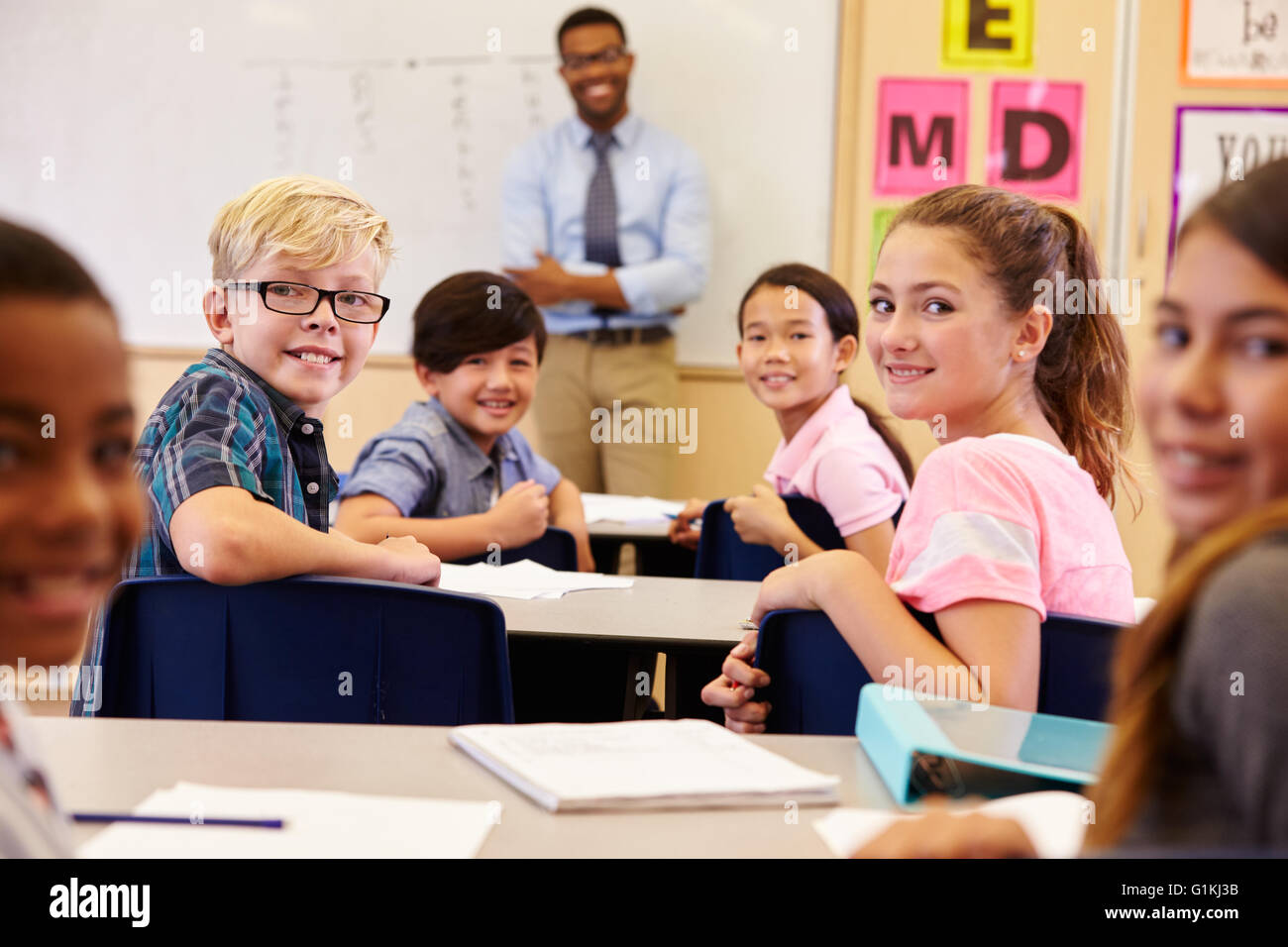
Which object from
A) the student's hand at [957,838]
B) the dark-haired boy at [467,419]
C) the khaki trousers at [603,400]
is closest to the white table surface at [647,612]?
the dark-haired boy at [467,419]

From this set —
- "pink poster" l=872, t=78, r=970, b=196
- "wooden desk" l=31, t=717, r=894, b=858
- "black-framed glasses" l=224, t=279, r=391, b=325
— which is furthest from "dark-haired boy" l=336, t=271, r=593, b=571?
"pink poster" l=872, t=78, r=970, b=196

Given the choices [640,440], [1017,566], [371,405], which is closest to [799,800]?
[1017,566]

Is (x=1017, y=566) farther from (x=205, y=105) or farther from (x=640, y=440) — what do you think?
(x=205, y=105)

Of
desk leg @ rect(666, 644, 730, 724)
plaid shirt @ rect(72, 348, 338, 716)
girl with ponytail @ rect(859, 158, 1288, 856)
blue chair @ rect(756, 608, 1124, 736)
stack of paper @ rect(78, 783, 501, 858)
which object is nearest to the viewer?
girl with ponytail @ rect(859, 158, 1288, 856)

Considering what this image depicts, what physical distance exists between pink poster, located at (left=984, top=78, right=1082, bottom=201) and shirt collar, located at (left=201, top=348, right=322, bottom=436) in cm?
342

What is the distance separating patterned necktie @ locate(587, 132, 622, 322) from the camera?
14.5ft

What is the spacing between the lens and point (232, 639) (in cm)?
132

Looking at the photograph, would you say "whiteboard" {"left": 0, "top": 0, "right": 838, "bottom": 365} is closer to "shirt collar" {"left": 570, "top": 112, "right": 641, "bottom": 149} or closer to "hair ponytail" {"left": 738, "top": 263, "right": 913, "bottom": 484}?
"shirt collar" {"left": 570, "top": 112, "right": 641, "bottom": 149}

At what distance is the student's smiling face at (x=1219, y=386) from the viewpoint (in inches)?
22.2

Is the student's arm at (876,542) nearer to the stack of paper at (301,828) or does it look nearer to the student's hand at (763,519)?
the student's hand at (763,519)

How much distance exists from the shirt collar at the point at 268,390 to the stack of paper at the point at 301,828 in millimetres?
927

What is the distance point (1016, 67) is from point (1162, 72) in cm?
55

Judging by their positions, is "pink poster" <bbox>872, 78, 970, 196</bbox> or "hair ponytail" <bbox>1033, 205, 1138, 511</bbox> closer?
"hair ponytail" <bbox>1033, 205, 1138, 511</bbox>

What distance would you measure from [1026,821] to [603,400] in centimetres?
367
